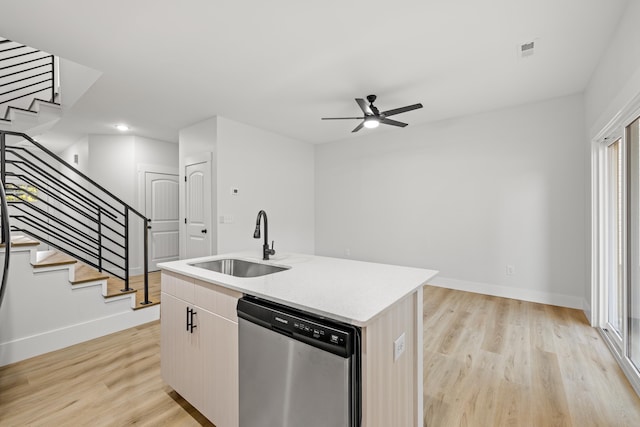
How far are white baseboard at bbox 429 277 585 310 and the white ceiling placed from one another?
247 cm

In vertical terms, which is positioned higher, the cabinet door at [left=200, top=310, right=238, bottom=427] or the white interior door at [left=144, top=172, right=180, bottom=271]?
the white interior door at [left=144, top=172, right=180, bottom=271]

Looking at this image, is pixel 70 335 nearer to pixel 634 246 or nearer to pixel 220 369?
pixel 220 369

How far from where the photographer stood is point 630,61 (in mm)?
1921

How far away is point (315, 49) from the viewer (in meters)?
2.46

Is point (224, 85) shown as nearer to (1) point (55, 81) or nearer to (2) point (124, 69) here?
(2) point (124, 69)

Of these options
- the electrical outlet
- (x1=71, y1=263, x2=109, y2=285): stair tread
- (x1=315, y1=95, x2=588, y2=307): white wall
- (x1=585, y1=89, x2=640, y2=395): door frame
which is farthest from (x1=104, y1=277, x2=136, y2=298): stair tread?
(x1=585, y1=89, x2=640, y2=395): door frame

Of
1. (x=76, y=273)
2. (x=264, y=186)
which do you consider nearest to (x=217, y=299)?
(x=76, y=273)

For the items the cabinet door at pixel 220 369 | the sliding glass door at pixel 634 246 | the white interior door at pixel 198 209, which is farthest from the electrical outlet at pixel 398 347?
the white interior door at pixel 198 209

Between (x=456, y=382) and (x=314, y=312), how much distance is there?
5.24 feet

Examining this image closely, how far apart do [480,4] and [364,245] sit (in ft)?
12.9

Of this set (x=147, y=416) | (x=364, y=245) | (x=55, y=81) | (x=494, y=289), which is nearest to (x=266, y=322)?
(x=147, y=416)

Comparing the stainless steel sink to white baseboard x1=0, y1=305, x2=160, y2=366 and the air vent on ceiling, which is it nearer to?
white baseboard x1=0, y1=305, x2=160, y2=366

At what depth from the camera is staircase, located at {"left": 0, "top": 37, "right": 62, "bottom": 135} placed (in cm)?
345

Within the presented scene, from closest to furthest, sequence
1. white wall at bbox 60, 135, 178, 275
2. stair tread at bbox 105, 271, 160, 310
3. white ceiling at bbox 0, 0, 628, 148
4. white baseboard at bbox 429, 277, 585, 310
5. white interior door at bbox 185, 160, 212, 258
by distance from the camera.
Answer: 1. white ceiling at bbox 0, 0, 628, 148
2. stair tread at bbox 105, 271, 160, 310
3. white baseboard at bbox 429, 277, 585, 310
4. white interior door at bbox 185, 160, 212, 258
5. white wall at bbox 60, 135, 178, 275
